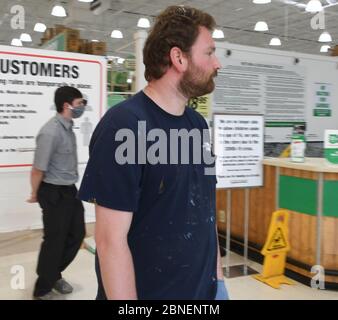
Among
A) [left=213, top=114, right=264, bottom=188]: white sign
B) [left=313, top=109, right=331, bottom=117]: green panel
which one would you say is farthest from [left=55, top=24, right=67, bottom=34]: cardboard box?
[left=313, top=109, right=331, bottom=117]: green panel

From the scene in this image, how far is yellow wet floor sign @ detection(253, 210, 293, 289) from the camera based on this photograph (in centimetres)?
349

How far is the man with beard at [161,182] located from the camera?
1114 millimetres

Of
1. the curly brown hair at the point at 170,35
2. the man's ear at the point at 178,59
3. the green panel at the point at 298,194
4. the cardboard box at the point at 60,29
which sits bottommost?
the green panel at the point at 298,194

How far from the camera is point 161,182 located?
3.87 feet

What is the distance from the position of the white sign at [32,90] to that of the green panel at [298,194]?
2.36 m

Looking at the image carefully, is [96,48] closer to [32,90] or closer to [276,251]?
[32,90]

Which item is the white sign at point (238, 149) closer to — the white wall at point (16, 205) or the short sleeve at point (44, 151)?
the short sleeve at point (44, 151)

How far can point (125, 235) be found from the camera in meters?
1.13

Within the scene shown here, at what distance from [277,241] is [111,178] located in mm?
2731

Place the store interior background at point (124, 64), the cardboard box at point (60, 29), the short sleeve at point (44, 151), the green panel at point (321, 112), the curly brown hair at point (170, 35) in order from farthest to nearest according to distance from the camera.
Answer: the cardboard box at point (60, 29) < the green panel at point (321, 112) < the store interior background at point (124, 64) < the short sleeve at point (44, 151) < the curly brown hair at point (170, 35)

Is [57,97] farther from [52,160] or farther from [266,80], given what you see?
[266,80]

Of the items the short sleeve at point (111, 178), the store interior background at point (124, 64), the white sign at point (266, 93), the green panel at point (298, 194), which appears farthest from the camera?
the white sign at point (266, 93)

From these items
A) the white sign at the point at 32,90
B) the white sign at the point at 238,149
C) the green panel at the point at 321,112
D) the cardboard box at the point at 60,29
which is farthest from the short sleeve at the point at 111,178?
the cardboard box at the point at 60,29
